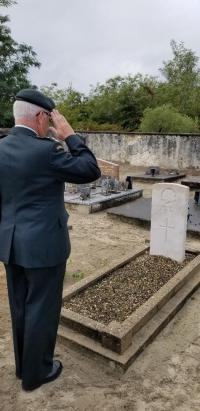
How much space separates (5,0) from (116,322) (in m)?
23.3

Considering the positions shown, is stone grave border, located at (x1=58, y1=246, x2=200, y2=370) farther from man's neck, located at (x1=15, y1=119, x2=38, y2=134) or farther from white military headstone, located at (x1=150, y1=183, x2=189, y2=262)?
man's neck, located at (x1=15, y1=119, x2=38, y2=134)

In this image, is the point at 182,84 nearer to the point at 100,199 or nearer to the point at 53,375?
the point at 100,199

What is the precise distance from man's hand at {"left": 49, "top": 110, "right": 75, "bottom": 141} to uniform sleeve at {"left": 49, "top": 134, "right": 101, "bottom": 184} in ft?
0.12

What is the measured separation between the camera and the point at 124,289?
4.08 metres

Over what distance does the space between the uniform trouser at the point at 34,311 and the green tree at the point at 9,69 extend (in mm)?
19690

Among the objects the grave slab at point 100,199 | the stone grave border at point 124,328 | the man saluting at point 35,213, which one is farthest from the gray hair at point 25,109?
the grave slab at point 100,199

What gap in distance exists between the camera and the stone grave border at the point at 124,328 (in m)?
3.07

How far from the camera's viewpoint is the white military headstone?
479 centimetres

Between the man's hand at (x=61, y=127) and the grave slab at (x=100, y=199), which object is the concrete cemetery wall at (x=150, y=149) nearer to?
the grave slab at (x=100, y=199)

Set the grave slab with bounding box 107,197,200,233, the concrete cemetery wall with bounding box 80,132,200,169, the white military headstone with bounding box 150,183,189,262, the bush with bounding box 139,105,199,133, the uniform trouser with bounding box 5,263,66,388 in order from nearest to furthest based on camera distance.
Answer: the uniform trouser with bounding box 5,263,66,388
the white military headstone with bounding box 150,183,189,262
the grave slab with bounding box 107,197,200,233
the concrete cemetery wall with bounding box 80,132,200,169
the bush with bounding box 139,105,199,133

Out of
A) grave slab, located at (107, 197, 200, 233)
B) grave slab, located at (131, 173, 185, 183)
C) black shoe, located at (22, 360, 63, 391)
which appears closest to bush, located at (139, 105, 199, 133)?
grave slab, located at (131, 173, 185, 183)

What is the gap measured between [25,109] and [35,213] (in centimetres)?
67

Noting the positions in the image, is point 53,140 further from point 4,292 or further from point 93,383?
point 4,292

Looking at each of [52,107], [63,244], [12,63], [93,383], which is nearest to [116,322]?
[93,383]
